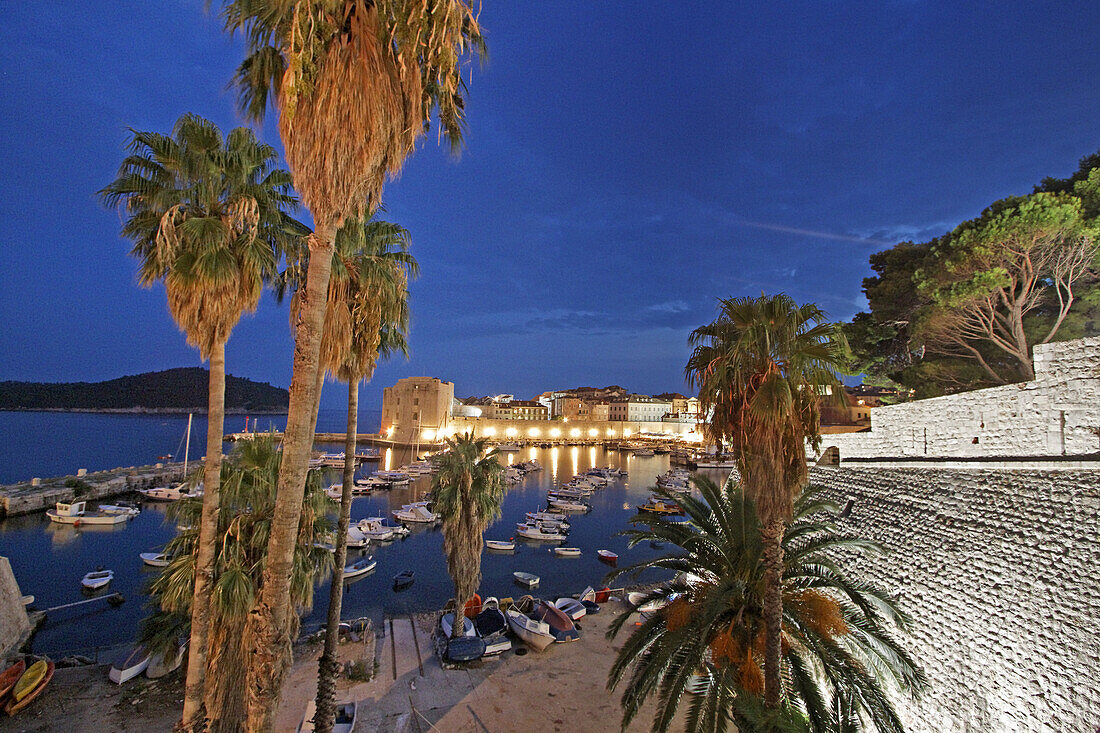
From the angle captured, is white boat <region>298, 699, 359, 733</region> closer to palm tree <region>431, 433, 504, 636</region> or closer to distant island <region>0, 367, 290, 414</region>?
palm tree <region>431, 433, 504, 636</region>

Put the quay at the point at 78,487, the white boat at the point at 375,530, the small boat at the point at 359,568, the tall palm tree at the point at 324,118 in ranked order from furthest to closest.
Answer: the quay at the point at 78,487 < the white boat at the point at 375,530 < the small boat at the point at 359,568 < the tall palm tree at the point at 324,118

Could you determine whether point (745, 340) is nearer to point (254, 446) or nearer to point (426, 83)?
point (426, 83)

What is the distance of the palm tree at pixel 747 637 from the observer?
16.2 feet

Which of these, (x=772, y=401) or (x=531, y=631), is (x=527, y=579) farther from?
(x=772, y=401)

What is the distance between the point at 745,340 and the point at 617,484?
145 ft

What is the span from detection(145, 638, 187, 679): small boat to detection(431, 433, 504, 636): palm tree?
5.75m

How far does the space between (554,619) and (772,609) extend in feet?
30.2

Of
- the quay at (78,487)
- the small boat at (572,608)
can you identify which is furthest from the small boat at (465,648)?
the quay at (78,487)

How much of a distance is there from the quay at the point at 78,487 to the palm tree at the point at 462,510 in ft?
89.6

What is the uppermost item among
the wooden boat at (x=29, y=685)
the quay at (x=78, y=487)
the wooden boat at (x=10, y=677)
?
the wooden boat at (x=10, y=677)

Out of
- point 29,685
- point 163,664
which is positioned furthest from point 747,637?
point 29,685

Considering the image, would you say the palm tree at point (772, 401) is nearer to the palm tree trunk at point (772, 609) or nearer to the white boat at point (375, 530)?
the palm tree trunk at point (772, 609)

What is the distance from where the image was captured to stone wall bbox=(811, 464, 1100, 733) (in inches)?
193

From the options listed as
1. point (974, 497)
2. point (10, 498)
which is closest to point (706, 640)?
point (974, 497)
